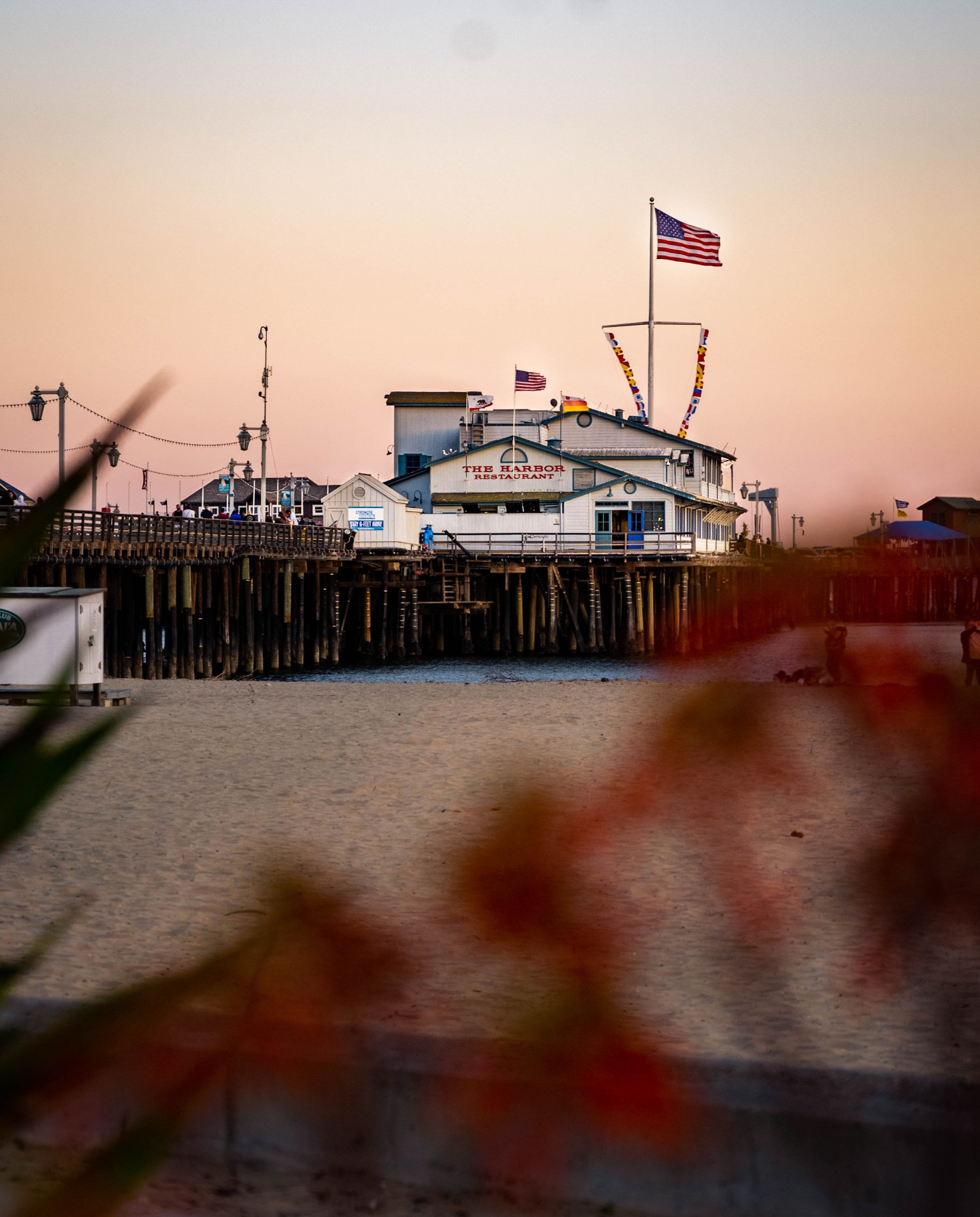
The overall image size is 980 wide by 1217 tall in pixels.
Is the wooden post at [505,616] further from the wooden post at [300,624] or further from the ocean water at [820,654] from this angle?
the ocean water at [820,654]

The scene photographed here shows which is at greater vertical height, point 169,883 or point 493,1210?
point 493,1210

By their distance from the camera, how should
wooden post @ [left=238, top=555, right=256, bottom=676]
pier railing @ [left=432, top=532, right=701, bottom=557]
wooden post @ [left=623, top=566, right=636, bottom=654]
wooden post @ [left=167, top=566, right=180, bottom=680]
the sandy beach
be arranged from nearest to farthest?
the sandy beach < wooden post @ [left=167, top=566, right=180, bottom=680] < wooden post @ [left=238, top=555, right=256, bottom=676] < wooden post @ [left=623, top=566, right=636, bottom=654] < pier railing @ [left=432, top=532, right=701, bottom=557]

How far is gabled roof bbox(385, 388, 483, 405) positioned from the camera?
201ft

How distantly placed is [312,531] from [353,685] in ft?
64.2

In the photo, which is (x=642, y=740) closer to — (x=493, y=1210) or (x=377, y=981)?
(x=377, y=981)

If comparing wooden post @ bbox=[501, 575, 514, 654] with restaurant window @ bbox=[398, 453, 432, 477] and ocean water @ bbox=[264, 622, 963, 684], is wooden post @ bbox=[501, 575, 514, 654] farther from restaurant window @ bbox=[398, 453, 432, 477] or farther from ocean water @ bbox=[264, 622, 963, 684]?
ocean water @ bbox=[264, 622, 963, 684]

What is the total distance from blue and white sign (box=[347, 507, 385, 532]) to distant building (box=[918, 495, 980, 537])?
49.7 m

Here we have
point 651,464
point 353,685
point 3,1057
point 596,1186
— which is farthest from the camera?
point 651,464

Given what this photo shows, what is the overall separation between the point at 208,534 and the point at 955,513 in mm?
37992

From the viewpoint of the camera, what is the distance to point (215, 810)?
1065 cm

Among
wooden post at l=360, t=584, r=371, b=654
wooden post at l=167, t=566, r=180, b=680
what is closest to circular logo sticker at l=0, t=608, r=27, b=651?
wooden post at l=167, t=566, r=180, b=680

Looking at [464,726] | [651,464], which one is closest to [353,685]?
[464,726]

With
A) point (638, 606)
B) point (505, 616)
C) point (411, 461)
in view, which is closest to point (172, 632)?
point (505, 616)

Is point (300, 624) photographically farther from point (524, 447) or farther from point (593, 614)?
point (524, 447)
